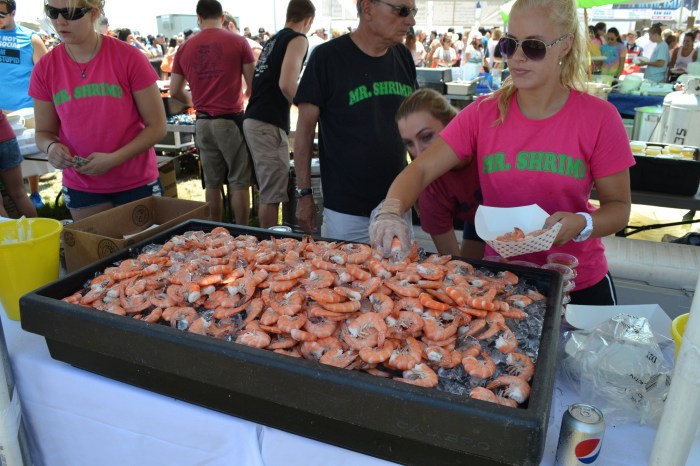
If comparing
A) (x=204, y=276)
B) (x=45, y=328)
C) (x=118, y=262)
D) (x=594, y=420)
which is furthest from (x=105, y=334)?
(x=594, y=420)

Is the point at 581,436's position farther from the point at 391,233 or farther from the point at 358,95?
the point at 358,95

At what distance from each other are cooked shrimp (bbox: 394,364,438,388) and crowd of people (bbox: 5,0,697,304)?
1.73ft

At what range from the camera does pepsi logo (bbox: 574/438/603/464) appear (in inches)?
35.0

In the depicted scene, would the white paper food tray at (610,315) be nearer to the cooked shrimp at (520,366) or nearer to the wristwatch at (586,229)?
Result: the wristwatch at (586,229)

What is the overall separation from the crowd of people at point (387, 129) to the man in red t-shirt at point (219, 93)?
52 centimetres

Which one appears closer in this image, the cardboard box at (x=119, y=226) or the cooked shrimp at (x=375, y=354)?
the cooked shrimp at (x=375, y=354)

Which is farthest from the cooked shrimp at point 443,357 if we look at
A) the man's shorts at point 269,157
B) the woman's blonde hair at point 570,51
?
the man's shorts at point 269,157

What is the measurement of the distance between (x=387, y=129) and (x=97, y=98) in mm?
1291

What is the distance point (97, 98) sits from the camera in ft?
7.29

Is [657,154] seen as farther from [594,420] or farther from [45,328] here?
[45,328]

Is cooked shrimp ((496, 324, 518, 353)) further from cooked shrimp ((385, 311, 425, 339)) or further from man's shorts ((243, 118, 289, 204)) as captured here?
man's shorts ((243, 118, 289, 204))

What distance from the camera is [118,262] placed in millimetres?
1542

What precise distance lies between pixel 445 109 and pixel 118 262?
4.31ft

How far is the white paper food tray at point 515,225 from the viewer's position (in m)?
1.32
